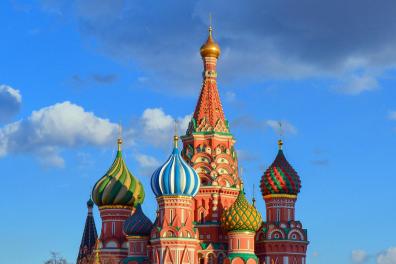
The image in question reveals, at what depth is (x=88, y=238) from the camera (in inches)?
2437

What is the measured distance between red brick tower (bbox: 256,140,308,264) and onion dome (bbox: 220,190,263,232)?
2.84 meters

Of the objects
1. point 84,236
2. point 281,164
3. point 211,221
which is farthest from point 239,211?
point 84,236

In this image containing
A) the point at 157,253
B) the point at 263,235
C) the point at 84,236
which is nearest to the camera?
the point at 157,253

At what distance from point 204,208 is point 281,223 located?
454 centimetres

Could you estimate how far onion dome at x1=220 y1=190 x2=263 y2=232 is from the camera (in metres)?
50.4

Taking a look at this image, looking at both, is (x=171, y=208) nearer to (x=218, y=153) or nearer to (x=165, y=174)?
(x=165, y=174)

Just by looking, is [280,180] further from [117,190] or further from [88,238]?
[88,238]

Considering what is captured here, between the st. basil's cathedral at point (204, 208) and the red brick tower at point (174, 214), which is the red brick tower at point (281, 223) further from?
the red brick tower at point (174, 214)

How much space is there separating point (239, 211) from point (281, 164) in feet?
20.1

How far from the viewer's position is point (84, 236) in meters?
62.1

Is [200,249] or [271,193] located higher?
[271,193]

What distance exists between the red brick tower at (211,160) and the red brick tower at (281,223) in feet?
6.97

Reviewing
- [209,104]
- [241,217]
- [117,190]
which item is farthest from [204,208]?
[209,104]

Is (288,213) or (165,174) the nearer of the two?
(165,174)
